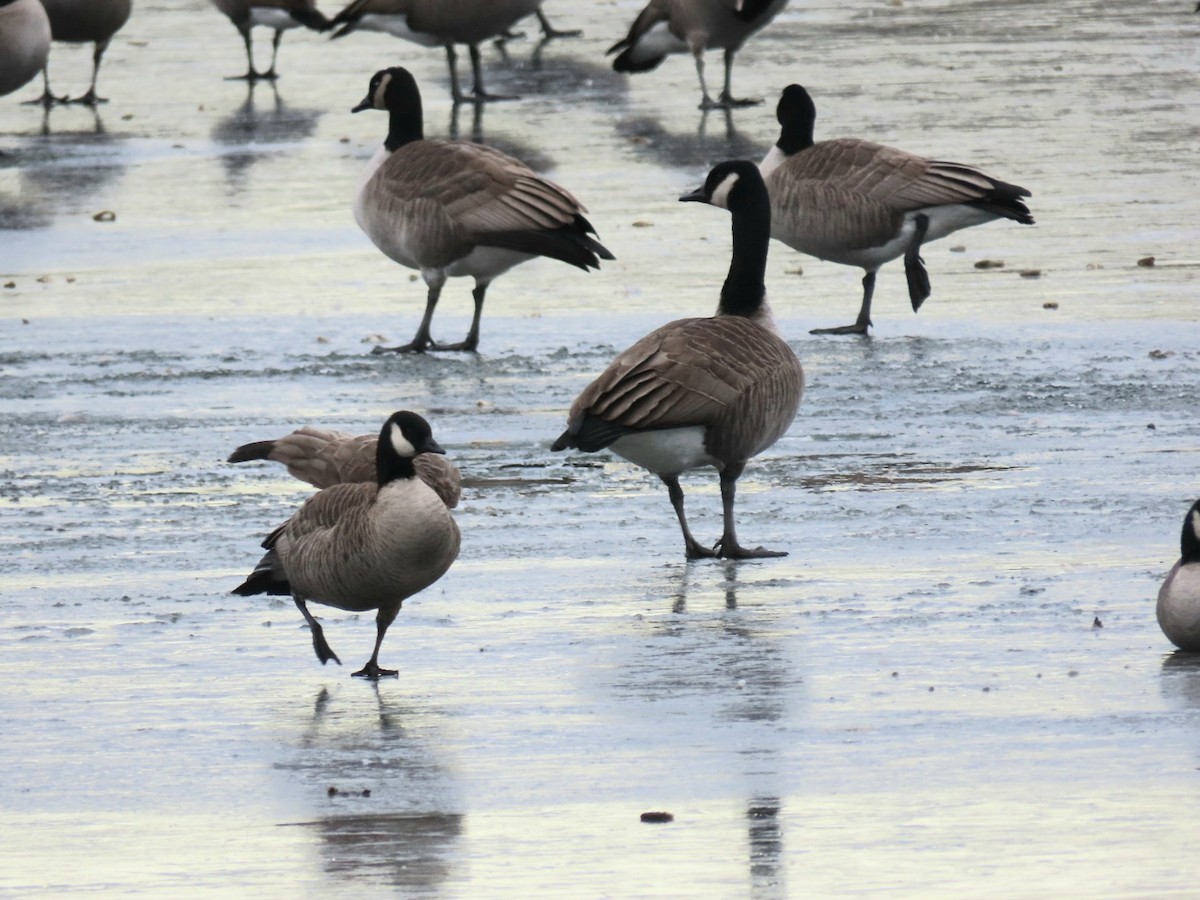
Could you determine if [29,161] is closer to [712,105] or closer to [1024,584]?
[712,105]

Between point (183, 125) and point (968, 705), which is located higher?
point (968, 705)

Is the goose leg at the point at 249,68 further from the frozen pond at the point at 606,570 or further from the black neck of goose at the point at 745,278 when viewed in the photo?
the black neck of goose at the point at 745,278

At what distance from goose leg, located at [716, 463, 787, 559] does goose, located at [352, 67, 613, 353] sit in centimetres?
374

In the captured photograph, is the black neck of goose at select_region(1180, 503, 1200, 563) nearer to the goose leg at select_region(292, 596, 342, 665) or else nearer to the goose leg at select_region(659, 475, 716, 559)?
the goose leg at select_region(659, 475, 716, 559)

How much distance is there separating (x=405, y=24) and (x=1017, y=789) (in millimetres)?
14589

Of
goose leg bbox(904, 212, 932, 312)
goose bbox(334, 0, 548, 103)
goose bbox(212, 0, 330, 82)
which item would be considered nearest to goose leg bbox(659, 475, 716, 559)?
goose leg bbox(904, 212, 932, 312)

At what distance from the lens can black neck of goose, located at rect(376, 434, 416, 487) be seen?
6316 millimetres

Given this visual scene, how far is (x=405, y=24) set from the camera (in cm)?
1892

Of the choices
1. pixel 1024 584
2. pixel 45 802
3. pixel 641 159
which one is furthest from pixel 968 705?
pixel 641 159

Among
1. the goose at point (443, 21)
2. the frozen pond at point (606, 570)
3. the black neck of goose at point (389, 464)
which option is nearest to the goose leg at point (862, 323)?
the frozen pond at point (606, 570)

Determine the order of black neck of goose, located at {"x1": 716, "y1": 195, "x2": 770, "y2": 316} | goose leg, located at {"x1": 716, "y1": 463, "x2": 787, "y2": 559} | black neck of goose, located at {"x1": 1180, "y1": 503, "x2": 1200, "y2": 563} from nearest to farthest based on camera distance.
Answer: black neck of goose, located at {"x1": 1180, "y1": 503, "x2": 1200, "y2": 563}, goose leg, located at {"x1": 716, "y1": 463, "x2": 787, "y2": 559}, black neck of goose, located at {"x1": 716, "y1": 195, "x2": 770, "y2": 316}

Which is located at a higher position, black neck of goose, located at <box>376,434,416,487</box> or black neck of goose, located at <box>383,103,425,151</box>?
black neck of goose, located at <box>376,434,416,487</box>

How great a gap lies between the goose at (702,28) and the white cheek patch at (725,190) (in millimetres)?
9531

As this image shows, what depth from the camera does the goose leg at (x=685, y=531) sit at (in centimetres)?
780
